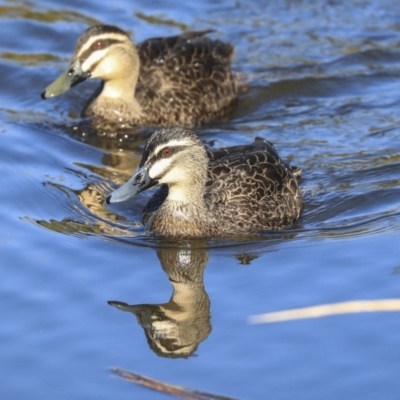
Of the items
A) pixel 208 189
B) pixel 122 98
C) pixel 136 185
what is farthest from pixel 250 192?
pixel 122 98

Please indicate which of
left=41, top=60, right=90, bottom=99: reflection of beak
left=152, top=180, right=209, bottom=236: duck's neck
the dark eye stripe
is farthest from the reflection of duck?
the dark eye stripe

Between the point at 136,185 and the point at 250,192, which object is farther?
the point at 250,192

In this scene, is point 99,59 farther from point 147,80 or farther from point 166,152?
point 166,152

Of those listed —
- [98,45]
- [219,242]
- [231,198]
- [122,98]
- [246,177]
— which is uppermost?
[98,45]

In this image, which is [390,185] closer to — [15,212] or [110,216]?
[110,216]

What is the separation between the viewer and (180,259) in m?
10.3

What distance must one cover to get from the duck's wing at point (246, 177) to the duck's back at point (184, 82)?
116 inches

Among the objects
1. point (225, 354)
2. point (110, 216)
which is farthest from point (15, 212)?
point (225, 354)

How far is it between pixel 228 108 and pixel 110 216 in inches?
152

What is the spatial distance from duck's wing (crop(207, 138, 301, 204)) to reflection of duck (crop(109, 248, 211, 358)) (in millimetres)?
918

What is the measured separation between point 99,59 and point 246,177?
151 inches

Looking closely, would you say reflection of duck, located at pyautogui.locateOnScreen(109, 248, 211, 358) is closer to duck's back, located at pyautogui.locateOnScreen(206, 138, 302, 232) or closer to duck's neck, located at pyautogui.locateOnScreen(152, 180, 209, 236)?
duck's neck, located at pyautogui.locateOnScreen(152, 180, 209, 236)

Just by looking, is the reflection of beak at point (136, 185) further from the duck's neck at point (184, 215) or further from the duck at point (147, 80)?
the duck at point (147, 80)

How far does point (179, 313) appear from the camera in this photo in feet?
29.9
